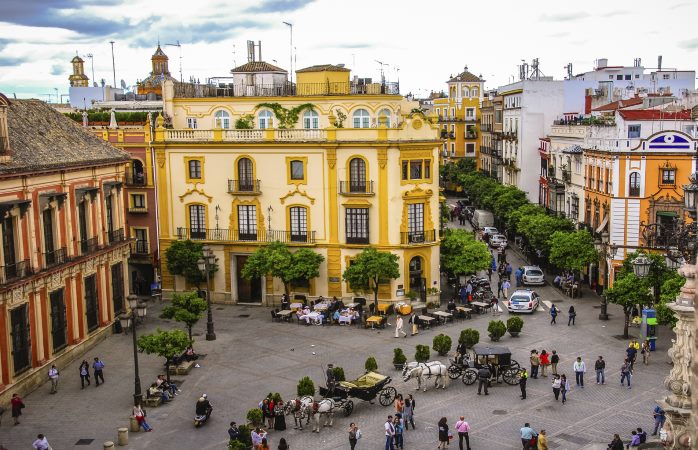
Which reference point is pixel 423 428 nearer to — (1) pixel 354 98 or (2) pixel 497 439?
(2) pixel 497 439

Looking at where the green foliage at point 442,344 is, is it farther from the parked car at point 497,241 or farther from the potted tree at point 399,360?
the parked car at point 497,241

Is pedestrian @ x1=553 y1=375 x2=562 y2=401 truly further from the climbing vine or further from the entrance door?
the climbing vine

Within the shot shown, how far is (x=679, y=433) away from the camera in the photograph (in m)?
18.5

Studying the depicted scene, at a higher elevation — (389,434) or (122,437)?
(389,434)

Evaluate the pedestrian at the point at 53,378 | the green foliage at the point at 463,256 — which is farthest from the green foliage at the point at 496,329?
the pedestrian at the point at 53,378

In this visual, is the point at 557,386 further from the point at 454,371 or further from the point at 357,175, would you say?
the point at 357,175

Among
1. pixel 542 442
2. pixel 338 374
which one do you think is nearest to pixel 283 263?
pixel 338 374

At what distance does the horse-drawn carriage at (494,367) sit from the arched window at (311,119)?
22.4 m

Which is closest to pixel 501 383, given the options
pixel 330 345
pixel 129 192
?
pixel 330 345

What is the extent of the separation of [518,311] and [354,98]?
1657 centimetres

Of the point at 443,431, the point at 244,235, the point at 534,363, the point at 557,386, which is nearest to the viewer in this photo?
the point at 443,431

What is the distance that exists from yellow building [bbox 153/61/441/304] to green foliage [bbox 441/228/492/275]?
1242mm

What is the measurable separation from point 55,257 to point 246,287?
15.5 m

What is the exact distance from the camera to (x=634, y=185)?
151ft
